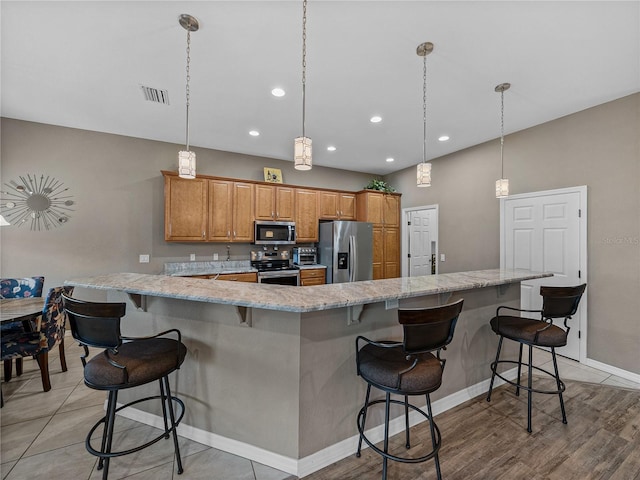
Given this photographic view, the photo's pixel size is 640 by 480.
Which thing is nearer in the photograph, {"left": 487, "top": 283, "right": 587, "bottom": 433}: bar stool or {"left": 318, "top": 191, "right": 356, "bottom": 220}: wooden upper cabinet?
{"left": 487, "top": 283, "right": 587, "bottom": 433}: bar stool

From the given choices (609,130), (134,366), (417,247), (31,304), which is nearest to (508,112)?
(609,130)

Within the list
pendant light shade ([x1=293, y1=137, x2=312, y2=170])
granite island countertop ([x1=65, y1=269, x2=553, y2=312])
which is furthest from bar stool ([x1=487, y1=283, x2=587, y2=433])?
pendant light shade ([x1=293, y1=137, x2=312, y2=170])

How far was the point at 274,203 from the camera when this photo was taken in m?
4.85

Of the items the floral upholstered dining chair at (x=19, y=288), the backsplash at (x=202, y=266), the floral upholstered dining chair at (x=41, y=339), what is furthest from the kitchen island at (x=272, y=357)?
the backsplash at (x=202, y=266)

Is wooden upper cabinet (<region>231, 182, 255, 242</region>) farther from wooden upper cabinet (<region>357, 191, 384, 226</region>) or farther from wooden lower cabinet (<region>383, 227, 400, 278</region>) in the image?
wooden lower cabinet (<region>383, 227, 400, 278</region>)

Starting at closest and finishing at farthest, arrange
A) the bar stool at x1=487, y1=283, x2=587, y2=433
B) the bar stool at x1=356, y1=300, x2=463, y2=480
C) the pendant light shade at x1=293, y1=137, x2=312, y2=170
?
the bar stool at x1=356, y1=300, x2=463, y2=480
the pendant light shade at x1=293, y1=137, x2=312, y2=170
the bar stool at x1=487, y1=283, x2=587, y2=433

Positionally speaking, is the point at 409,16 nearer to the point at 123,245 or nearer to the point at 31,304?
the point at 31,304

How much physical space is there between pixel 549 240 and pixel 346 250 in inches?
114

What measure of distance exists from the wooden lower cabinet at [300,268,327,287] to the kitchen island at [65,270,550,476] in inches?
114

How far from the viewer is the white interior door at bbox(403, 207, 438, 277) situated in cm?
572

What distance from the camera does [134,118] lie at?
138 inches

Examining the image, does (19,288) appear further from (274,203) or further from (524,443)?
(524,443)

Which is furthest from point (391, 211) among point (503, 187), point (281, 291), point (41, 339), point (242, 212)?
point (41, 339)

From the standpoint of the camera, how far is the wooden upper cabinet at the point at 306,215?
5074 millimetres
